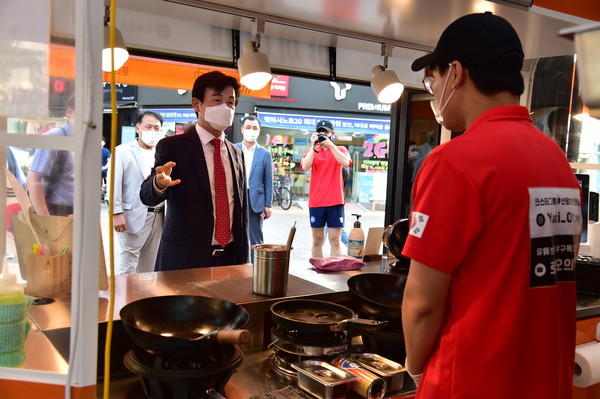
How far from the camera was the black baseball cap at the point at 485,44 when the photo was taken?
3.99 ft

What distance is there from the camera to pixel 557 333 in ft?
4.04

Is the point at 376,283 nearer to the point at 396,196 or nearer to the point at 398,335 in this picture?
the point at 398,335

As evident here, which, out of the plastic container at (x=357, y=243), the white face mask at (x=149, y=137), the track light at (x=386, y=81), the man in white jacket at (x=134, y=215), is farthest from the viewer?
the white face mask at (x=149, y=137)

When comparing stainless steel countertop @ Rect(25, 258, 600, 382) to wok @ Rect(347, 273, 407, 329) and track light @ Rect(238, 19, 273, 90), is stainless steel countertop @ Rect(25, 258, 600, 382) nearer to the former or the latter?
wok @ Rect(347, 273, 407, 329)

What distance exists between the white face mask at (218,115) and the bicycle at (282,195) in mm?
10132

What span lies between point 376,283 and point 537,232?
3.33ft

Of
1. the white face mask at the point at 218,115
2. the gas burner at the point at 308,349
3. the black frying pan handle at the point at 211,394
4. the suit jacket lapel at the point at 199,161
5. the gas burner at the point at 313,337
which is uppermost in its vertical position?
the white face mask at the point at 218,115

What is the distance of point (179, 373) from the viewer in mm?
1275

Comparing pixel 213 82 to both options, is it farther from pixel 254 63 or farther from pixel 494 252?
pixel 494 252

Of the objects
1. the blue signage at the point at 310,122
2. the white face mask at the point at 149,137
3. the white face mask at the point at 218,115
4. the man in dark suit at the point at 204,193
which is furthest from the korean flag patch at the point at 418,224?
the blue signage at the point at 310,122

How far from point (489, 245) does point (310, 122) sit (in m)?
11.7

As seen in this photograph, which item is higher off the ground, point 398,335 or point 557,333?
point 557,333

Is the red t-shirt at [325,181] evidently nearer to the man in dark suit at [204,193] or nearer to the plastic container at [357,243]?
the plastic container at [357,243]

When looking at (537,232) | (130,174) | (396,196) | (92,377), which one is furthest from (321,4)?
(396,196)
